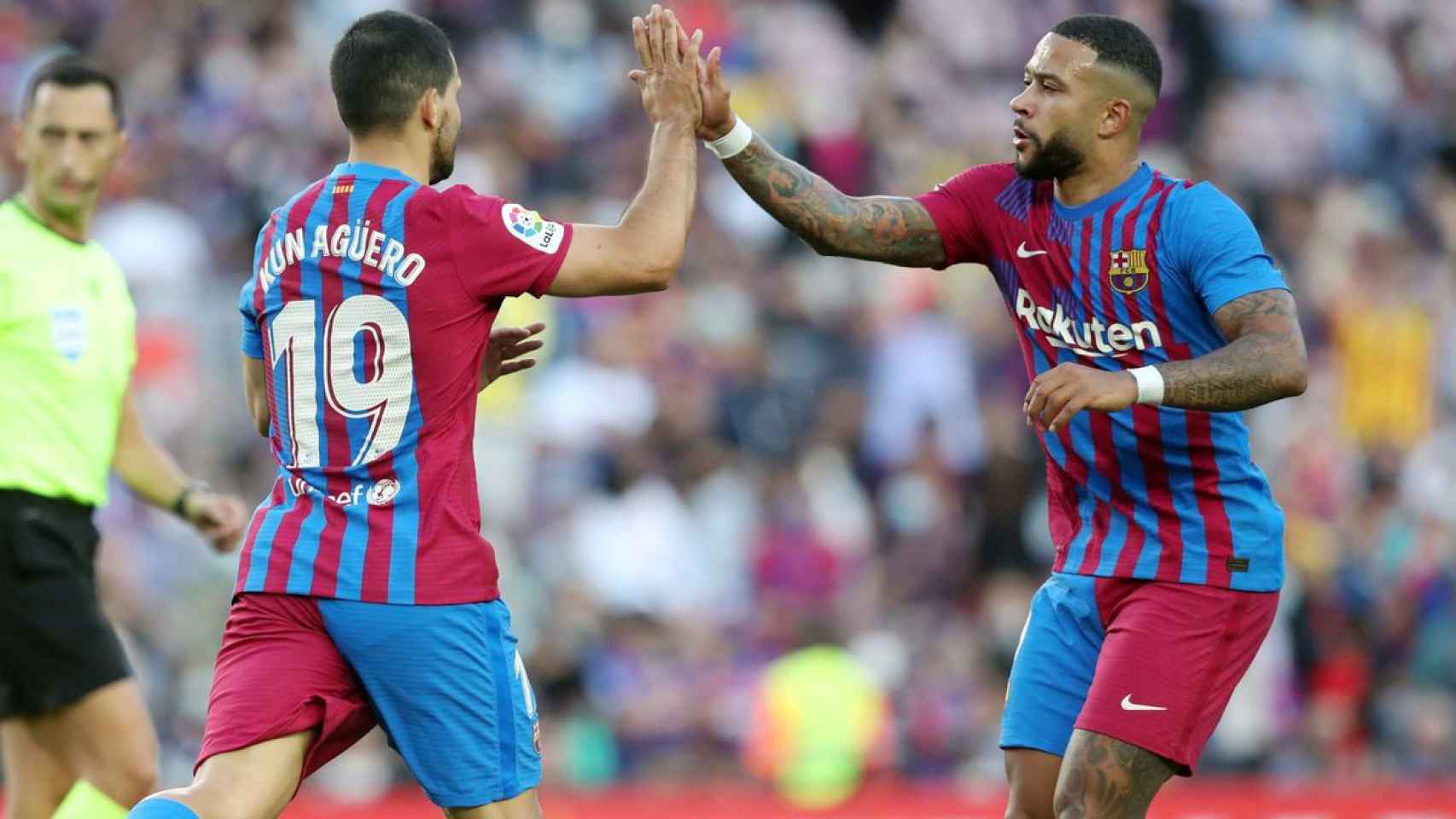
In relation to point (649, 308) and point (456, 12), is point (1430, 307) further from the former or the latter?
point (456, 12)

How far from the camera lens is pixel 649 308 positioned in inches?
499

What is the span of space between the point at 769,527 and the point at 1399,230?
582 cm

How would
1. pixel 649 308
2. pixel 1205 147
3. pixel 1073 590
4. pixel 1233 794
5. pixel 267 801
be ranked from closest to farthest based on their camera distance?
pixel 267 801
pixel 1073 590
pixel 1233 794
pixel 649 308
pixel 1205 147

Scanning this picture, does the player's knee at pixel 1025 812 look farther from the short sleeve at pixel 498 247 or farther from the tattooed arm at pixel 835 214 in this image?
the short sleeve at pixel 498 247

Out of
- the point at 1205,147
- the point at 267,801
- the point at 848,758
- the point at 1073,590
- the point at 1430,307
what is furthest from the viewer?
the point at 1205,147

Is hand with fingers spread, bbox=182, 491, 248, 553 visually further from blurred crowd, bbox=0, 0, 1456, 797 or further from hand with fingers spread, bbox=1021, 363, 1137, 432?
blurred crowd, bbox=0, 0, 1456, 797

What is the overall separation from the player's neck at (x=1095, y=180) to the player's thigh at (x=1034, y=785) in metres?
1.55

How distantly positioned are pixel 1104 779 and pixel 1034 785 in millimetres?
342

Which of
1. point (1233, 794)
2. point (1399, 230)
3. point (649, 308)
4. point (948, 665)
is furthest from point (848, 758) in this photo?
point (1399, 230)

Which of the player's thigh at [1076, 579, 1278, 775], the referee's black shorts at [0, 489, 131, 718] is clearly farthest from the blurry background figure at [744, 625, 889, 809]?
the player's thigh at [1076, 579, 1278, 775]

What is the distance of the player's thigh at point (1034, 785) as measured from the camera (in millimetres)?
5773

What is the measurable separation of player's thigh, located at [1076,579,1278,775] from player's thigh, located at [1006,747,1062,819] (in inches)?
9.7

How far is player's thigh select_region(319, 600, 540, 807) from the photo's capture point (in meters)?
4.95

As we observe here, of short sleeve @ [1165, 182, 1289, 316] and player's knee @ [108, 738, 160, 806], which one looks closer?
short sleeve @ [1165, 182, 1289, 316]
